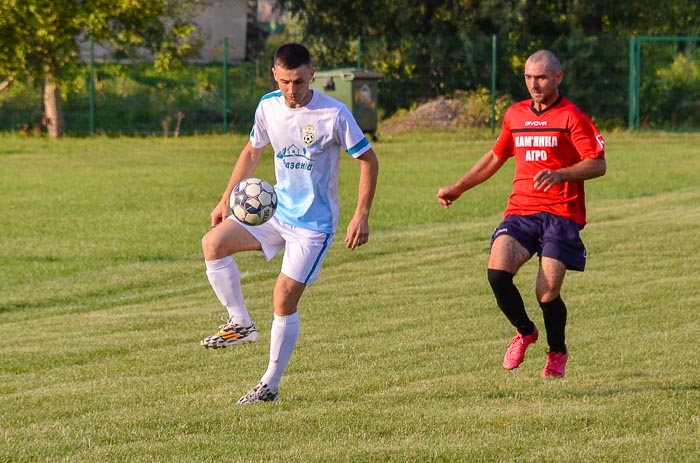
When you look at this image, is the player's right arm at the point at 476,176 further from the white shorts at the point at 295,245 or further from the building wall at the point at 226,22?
the building wall at the point at 226,22

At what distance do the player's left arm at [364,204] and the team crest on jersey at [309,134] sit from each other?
30 cm

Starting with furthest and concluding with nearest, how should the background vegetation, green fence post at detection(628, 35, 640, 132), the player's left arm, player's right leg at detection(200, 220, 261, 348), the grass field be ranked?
1. green fence post at detection(628, 35, 640, 132)
2. the background vegetation
3. player's right leg at detection(200, 220, 261, 348)
4. the player's left arm
5. the grass field

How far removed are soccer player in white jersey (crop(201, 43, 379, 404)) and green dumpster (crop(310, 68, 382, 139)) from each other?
82.0 feet

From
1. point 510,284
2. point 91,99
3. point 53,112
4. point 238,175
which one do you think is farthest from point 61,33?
point 510,284

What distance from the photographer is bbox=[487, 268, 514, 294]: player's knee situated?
305 inches

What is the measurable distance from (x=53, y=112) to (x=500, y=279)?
29473 millimetres

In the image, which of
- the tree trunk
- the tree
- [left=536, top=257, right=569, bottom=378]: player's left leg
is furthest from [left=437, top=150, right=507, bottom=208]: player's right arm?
the tree trunk

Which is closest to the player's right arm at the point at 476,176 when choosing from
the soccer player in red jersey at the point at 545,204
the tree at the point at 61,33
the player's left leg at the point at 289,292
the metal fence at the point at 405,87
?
the soccer player in red jersey at the point at 545,204

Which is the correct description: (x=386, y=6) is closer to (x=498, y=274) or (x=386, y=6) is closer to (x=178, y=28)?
(x=178, y=28)

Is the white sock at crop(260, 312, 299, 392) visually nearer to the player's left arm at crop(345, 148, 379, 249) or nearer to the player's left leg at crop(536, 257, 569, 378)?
the player's left arm at crop(345, 148, 379, 249)

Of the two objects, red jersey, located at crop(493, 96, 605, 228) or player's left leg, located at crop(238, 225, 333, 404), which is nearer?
player's left leg, located at crop(238, 225, 333, 404)

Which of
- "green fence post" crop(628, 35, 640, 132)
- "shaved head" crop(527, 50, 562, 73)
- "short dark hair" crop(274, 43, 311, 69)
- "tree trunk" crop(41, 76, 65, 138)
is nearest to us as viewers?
"short dark hair" crop(274, 43, 311, 69)

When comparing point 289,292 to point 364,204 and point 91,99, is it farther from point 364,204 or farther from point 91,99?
point 91,99

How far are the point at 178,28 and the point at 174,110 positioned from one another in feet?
8.75
